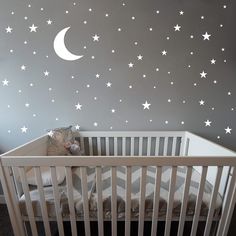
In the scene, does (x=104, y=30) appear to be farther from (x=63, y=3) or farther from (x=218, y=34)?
(x=218, y=34)

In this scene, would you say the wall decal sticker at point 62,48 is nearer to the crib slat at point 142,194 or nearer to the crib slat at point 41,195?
the crib slat at point 41,195

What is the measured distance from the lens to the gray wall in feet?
5.42

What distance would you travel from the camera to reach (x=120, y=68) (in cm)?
174

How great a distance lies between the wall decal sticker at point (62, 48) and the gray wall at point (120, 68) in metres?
0.04

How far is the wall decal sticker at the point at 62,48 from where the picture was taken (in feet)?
5.55

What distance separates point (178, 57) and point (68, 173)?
4.61 feet

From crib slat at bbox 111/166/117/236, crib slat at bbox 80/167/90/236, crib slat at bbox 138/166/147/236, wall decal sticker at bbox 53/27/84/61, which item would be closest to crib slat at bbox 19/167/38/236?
crib slat at bbox 80/167/90/236

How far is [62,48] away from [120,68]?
0.58 m

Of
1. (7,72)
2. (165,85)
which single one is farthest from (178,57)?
(7,72)

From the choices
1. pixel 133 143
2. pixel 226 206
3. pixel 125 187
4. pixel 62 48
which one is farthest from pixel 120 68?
pixel 226 206

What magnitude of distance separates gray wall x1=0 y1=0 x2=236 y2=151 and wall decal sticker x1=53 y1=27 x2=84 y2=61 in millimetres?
38

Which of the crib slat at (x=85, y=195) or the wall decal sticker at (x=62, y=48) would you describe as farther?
the wall decal sticker at (x=62, y=48)

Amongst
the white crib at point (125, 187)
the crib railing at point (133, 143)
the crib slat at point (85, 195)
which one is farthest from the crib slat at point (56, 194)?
the crib railing at point (133, 143)

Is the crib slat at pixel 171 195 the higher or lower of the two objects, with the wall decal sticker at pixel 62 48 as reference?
lower
